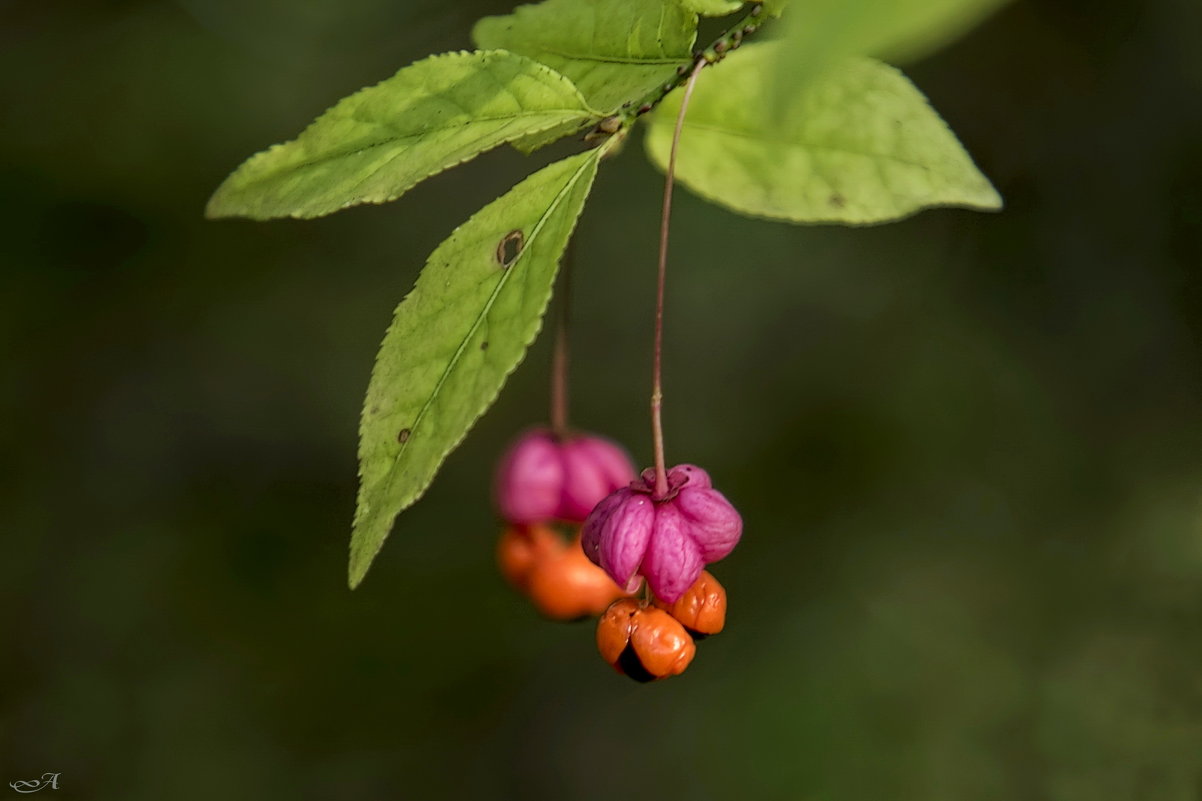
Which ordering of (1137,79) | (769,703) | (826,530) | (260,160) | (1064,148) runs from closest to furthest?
(260,160) < (1137,79) < (1064,148) < (769,703) < (826,530)

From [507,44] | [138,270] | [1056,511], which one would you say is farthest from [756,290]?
[507,44]

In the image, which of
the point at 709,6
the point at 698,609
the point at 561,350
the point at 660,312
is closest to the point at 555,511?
the point at 561,350

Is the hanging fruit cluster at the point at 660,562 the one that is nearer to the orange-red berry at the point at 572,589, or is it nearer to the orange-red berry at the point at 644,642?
the orange-red berry at the point at 644,642

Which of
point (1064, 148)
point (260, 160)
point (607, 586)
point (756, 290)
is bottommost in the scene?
point (756, 290)

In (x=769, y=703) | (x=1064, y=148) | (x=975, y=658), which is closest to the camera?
(x=1064, y=148)

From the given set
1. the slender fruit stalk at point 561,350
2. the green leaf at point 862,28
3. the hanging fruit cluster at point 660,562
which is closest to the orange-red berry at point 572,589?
the slender fruit stalk at point 561,350

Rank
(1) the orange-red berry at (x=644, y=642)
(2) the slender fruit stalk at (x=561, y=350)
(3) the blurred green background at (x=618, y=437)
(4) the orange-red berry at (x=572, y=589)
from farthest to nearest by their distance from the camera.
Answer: (3) the blurred green background at (x=618, y=437) → (4) the orange-red berry at (x=572, y=589) → (2) the slender fruit stalk at (x=561, y=350) → (1) the orange-red berry at (x=644, y=642)

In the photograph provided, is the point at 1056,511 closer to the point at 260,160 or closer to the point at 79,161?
the point at 260,160

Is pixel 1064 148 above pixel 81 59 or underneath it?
underneath
